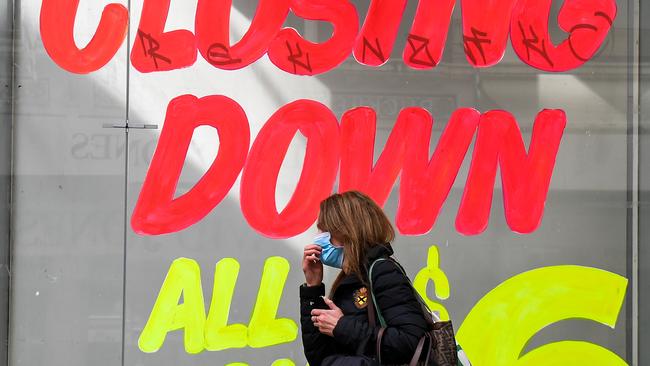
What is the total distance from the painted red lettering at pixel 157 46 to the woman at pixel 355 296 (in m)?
1.88

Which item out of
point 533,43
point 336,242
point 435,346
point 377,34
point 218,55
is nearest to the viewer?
point 435,346

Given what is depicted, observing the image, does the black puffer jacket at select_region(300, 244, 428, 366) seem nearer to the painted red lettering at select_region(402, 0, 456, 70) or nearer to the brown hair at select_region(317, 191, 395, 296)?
the brown hair at select_region(317, 191, 395, 296)

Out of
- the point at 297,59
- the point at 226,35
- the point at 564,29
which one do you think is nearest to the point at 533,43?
the point at 564,29

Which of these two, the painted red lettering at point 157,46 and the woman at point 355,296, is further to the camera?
the painted red lettering at point 157,46

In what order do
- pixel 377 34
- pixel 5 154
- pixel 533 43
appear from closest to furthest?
pixel 5 154 → pixel 377 34 → pixel 533 43

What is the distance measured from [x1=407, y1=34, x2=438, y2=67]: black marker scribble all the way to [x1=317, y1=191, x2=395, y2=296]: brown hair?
1957mm

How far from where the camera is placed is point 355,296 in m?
3.51

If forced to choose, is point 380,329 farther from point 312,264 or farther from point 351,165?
point 351,165

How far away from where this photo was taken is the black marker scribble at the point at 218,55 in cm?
522

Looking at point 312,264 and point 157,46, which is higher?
point 157,46

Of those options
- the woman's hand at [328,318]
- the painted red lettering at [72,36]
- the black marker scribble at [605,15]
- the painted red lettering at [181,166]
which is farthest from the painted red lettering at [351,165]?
the woman's hand at [328,318]

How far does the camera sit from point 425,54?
17.8ft

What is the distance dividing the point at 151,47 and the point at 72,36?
45 cm

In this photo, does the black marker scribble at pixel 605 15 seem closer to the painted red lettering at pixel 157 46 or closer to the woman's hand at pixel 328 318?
the painted red lettering at pixel 157 46
